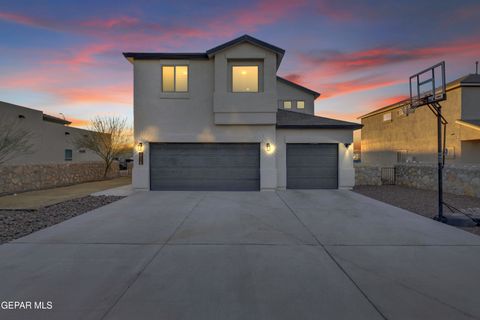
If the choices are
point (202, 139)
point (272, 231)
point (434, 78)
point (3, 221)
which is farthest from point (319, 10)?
point (3, 221)

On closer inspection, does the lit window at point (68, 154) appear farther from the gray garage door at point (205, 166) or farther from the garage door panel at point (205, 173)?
the garage door panel at point (205, 173)

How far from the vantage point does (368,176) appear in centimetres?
1365

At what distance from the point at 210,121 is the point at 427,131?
781 inches

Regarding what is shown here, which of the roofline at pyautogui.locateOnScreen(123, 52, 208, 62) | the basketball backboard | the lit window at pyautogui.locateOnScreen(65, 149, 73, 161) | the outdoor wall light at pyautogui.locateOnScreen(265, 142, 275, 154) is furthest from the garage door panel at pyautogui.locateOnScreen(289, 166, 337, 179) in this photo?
the lit window at pyautogui.locateOnScreen(65, 149, 73, 161)

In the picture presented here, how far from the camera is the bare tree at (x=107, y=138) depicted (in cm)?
1852

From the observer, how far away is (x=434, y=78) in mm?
6605

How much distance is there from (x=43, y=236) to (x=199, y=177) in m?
6.98

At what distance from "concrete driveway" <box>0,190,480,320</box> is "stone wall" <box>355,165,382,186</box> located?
7713 mm

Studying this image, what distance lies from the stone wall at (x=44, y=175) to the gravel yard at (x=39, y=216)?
16.2 ft

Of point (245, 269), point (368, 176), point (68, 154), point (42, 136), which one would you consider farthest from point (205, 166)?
point (68, 154)

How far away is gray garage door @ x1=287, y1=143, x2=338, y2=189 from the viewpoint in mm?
11883

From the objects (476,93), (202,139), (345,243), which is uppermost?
(476,93)

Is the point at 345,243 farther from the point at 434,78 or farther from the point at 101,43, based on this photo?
the point at 101,43

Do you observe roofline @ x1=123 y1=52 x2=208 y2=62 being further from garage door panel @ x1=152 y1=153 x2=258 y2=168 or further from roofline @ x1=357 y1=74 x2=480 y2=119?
roofline @ x1=357 y1=74 x2=480 y2=119
